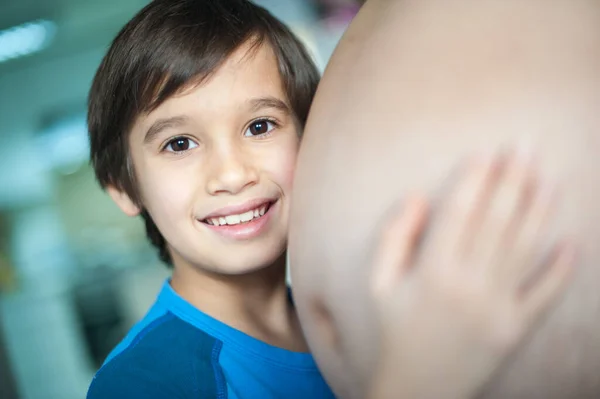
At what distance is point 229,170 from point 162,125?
0.11 m

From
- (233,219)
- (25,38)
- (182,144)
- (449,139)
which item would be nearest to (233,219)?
(233,219)

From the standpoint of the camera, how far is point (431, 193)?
427 millimetres

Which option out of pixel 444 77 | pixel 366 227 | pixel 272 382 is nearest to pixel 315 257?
pixel 366 227


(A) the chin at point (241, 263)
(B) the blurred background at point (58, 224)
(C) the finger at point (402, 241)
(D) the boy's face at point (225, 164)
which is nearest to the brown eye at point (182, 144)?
(D) the boy's face at point (225, 164)

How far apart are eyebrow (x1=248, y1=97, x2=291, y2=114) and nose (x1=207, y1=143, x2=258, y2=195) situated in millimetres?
51

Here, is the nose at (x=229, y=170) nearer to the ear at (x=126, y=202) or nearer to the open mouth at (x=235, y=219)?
the open mouth at (x=235, y=219)

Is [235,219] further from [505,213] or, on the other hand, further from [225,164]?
[505,213]

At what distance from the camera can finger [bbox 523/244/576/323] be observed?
1.34ft

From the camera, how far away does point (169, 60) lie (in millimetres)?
730

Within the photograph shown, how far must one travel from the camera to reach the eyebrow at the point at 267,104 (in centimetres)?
70

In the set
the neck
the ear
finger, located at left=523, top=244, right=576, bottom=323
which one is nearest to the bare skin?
finger, located at left=523, top=244, right=576, bottom=323

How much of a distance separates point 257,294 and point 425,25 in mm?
473

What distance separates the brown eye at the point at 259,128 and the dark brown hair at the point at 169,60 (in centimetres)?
5

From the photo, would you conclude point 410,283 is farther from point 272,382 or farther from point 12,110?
point 12,110
